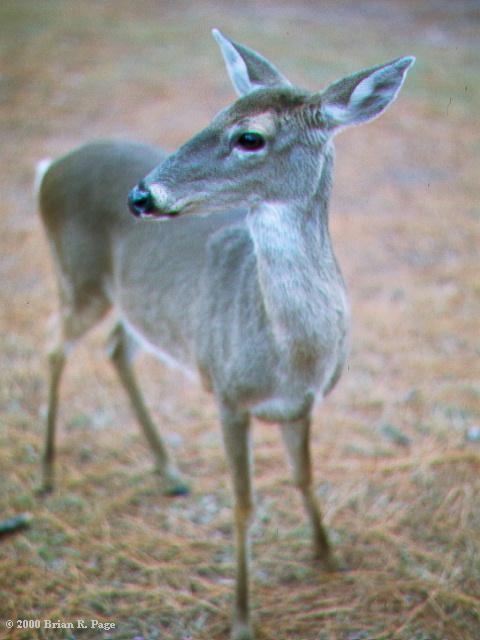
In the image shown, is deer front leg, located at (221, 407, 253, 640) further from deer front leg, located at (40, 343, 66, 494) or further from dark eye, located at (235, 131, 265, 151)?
deer front leg, located at (40, 343, 66, 494)

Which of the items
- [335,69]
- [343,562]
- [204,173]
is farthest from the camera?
[335,69]

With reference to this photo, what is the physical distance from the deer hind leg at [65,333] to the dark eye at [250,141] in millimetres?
1407

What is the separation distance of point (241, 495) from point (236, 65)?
62.9 inches

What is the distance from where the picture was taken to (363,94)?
2.09 metres

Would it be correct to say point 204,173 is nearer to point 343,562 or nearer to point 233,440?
point 233,440

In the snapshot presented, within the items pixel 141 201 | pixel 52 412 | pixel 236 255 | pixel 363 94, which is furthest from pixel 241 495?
pixel 363 94

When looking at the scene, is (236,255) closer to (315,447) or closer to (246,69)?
(246,69)

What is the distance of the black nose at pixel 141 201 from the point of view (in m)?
2.07

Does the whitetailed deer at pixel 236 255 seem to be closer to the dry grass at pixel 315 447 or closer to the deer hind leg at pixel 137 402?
the deer hind leg at pixel 137 402

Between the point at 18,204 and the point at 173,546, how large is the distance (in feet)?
13.3

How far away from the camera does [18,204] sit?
6.16 metres

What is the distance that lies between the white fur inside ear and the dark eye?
39 cm

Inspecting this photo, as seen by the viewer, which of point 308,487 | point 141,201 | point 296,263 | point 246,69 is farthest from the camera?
point 308,487

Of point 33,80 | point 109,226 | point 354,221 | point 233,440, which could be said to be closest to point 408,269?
point 354,221
